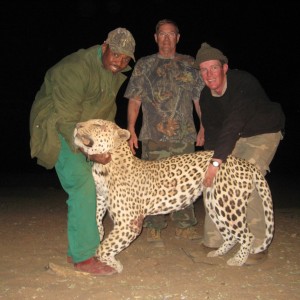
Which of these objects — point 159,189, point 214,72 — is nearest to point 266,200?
point 159,189

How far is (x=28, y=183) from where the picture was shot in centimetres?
1120

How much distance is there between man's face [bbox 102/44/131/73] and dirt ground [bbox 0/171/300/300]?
1936 mm

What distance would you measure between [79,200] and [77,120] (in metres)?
0.73

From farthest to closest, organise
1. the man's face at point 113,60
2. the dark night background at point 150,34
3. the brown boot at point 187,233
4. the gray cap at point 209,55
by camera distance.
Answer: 1. the dark night background at point 150,34
2. the brown boot at point 187,233
3. the gray cap at point 209,55
4. the man's face at point 113,60

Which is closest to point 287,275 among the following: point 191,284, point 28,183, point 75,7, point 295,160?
point 191,284

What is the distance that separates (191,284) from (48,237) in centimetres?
228

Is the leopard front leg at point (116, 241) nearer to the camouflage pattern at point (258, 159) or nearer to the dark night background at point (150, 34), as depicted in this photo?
the camouflage pattern at point (258, 159)

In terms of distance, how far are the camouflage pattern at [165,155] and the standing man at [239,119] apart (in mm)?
565

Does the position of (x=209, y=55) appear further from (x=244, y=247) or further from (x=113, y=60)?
(x=244, y=247)

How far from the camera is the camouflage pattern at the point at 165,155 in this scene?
579 centimetres

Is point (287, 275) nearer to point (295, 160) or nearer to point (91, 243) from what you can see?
point (91, 243)

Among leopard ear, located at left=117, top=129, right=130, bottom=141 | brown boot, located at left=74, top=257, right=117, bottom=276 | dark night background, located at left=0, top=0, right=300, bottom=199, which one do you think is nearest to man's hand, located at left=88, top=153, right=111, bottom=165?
leopard ear, located at left=117, top=129, right=130, bottom=141

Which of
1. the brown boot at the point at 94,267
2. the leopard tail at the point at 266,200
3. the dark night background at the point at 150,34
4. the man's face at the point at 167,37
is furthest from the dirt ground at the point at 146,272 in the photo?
the dark night background at the point at 150,34

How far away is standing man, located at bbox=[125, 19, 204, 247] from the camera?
18.7 feet
